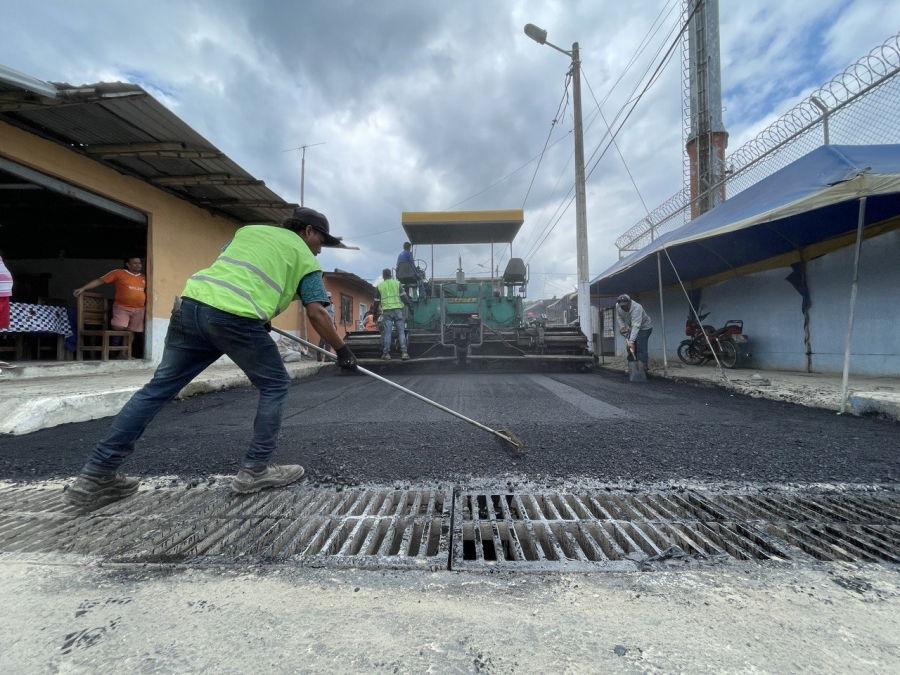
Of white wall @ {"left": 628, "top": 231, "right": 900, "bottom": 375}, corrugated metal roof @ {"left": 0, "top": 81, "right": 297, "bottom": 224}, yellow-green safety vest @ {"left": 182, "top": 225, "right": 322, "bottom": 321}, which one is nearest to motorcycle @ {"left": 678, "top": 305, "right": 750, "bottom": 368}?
white wall @ {"left": 628, "top": 231, "right": 900, "bottom": 375}

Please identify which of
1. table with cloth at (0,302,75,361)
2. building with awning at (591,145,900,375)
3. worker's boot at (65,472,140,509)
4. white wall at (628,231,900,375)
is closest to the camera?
worker's boot at (65,472,140,509)

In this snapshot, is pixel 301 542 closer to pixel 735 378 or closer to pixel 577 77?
pixel 735 378

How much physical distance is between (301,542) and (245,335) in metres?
1.05

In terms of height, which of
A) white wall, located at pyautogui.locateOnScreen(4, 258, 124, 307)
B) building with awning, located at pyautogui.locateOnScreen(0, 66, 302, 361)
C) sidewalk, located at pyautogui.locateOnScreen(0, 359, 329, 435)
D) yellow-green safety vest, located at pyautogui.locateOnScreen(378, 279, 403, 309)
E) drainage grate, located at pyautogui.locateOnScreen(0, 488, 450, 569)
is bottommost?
drainage grate, located at pyautogui.locateOnScreen(0, 488, 450, 569)

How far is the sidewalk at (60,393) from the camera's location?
3289mm

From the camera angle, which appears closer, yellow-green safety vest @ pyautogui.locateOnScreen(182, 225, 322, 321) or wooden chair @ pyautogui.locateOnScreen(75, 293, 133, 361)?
yellow-green safety vest @ pyautogui.locateOnScreen(182, 225, 322, 321)

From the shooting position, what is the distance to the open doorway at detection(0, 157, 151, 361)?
18.8ft

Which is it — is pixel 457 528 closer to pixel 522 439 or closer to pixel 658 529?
pixel 658 529

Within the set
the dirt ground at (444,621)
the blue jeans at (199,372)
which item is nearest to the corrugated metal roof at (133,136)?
the blue jeans at (199,372)

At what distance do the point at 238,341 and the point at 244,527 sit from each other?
2.91 ft

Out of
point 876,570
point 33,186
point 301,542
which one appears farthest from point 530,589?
point 33,186

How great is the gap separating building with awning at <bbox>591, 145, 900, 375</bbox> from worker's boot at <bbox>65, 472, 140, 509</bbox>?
18.7ft

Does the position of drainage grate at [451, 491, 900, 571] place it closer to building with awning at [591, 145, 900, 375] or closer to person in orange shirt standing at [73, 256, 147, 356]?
building with awning at [591, 145, 900, 375]

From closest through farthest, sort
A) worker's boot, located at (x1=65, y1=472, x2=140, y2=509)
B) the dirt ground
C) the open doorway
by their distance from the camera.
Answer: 1. the dirt ground
2. worker's boot, located at (x1=65, y1=472, x2=140, y2=509)
3. the open doorway
